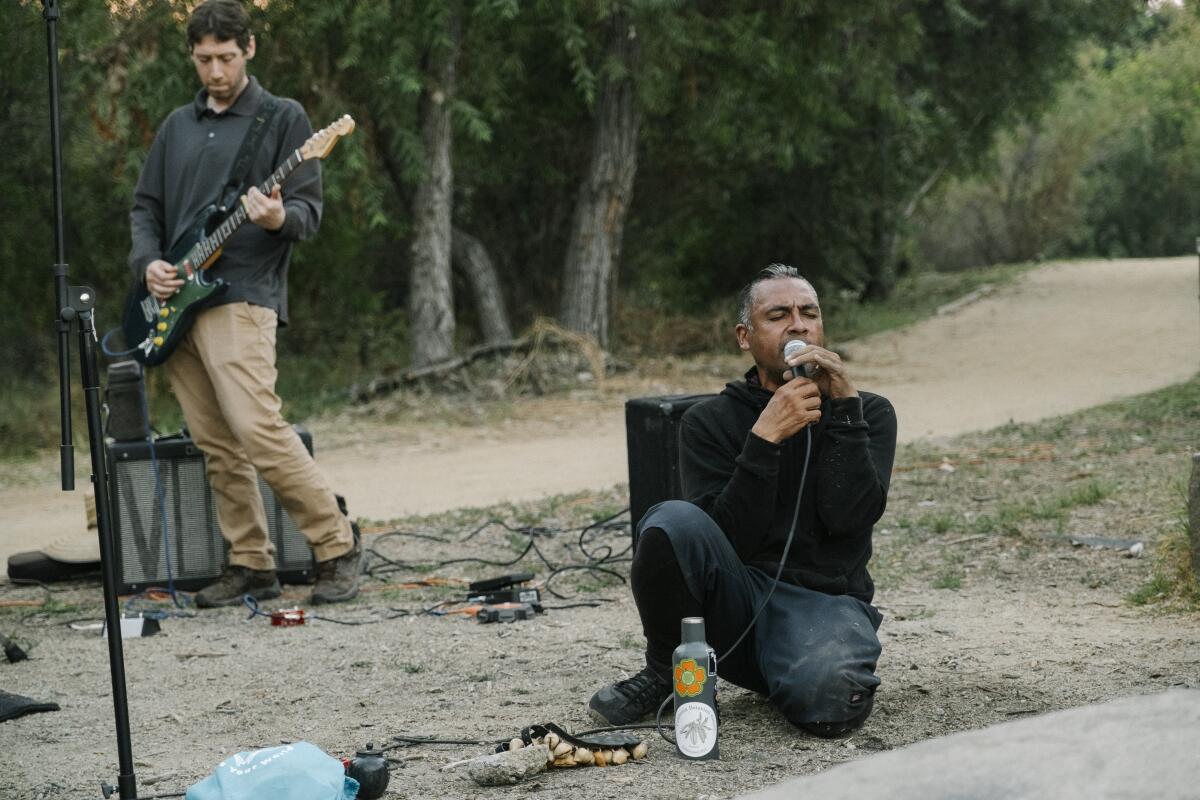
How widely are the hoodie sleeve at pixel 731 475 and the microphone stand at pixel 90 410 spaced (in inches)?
64.5

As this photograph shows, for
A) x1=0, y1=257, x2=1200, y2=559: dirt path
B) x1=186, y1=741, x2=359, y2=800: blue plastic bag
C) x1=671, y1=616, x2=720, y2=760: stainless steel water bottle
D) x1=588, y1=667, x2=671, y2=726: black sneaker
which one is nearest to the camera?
x1=186, y1=741, x2=359, y2=800: blue plastic bag

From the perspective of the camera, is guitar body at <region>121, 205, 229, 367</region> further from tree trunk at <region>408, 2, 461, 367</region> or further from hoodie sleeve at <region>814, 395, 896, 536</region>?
tree trunk at <region>408, 2, 461, 367</region>

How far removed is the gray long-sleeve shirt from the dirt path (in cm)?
282

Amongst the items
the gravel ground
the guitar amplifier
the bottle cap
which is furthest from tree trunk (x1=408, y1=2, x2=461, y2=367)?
the bottle cap

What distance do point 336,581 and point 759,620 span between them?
2822 mm

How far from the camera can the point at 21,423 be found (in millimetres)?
14531

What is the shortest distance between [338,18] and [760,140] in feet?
26.7

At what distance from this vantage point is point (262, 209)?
6.11 m

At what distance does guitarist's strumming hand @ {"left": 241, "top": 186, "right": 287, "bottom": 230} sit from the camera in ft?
20.1

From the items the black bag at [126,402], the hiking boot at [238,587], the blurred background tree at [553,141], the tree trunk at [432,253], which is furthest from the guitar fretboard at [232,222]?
the tree trunk at [432,253]

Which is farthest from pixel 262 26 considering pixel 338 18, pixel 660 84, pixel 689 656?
pixel 689 656

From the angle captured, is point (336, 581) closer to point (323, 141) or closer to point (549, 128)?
point (323, 141)

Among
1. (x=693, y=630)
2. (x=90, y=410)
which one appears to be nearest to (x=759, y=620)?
(x=693, y=630)

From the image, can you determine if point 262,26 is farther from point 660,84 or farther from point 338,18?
point 660,84
